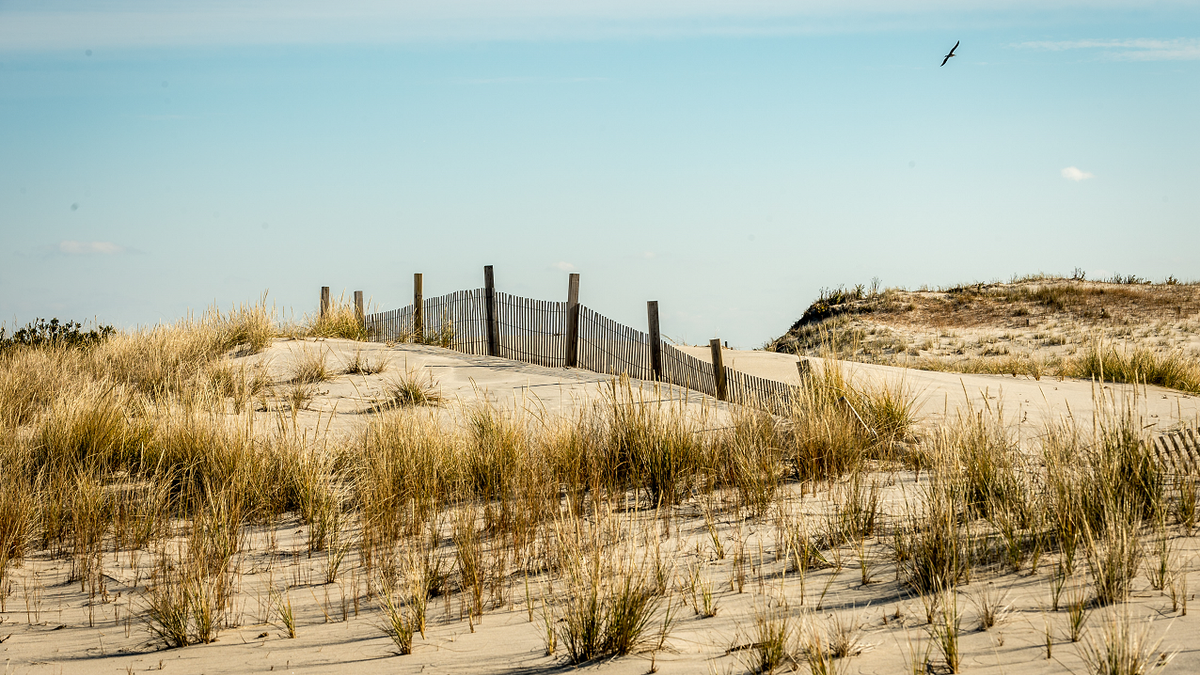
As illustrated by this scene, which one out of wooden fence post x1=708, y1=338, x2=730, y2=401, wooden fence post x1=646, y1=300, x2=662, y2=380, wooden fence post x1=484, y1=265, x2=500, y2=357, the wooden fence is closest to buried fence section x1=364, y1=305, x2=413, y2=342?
the wooden fence

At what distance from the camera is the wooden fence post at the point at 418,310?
16594 mm

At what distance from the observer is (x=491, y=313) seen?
51.2 feet

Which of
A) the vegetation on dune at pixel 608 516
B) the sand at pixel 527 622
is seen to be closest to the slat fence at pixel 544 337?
the vegetation on dune at pixel 608 516

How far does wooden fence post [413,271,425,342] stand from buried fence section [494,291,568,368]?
2.01 m

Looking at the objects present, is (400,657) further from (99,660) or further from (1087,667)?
(1087,667)

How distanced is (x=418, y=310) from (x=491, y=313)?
205 cm

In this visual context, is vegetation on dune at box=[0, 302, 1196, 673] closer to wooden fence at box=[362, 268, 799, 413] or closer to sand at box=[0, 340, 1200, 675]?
sand at box=[0, 340, 1200, 675]

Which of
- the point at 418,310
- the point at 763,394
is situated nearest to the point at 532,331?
the point at 418,310

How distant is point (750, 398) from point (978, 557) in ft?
13.1

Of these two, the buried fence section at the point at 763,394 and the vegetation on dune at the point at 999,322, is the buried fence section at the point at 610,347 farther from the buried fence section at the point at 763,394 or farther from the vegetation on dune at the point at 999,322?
the vegetation on dune at the point at 999,322

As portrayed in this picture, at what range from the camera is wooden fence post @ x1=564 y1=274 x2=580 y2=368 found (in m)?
14.0

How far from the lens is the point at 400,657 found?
341 centimetres

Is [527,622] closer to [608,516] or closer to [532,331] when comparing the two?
[608,516]

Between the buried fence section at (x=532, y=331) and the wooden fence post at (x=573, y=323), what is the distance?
0.31 feet
